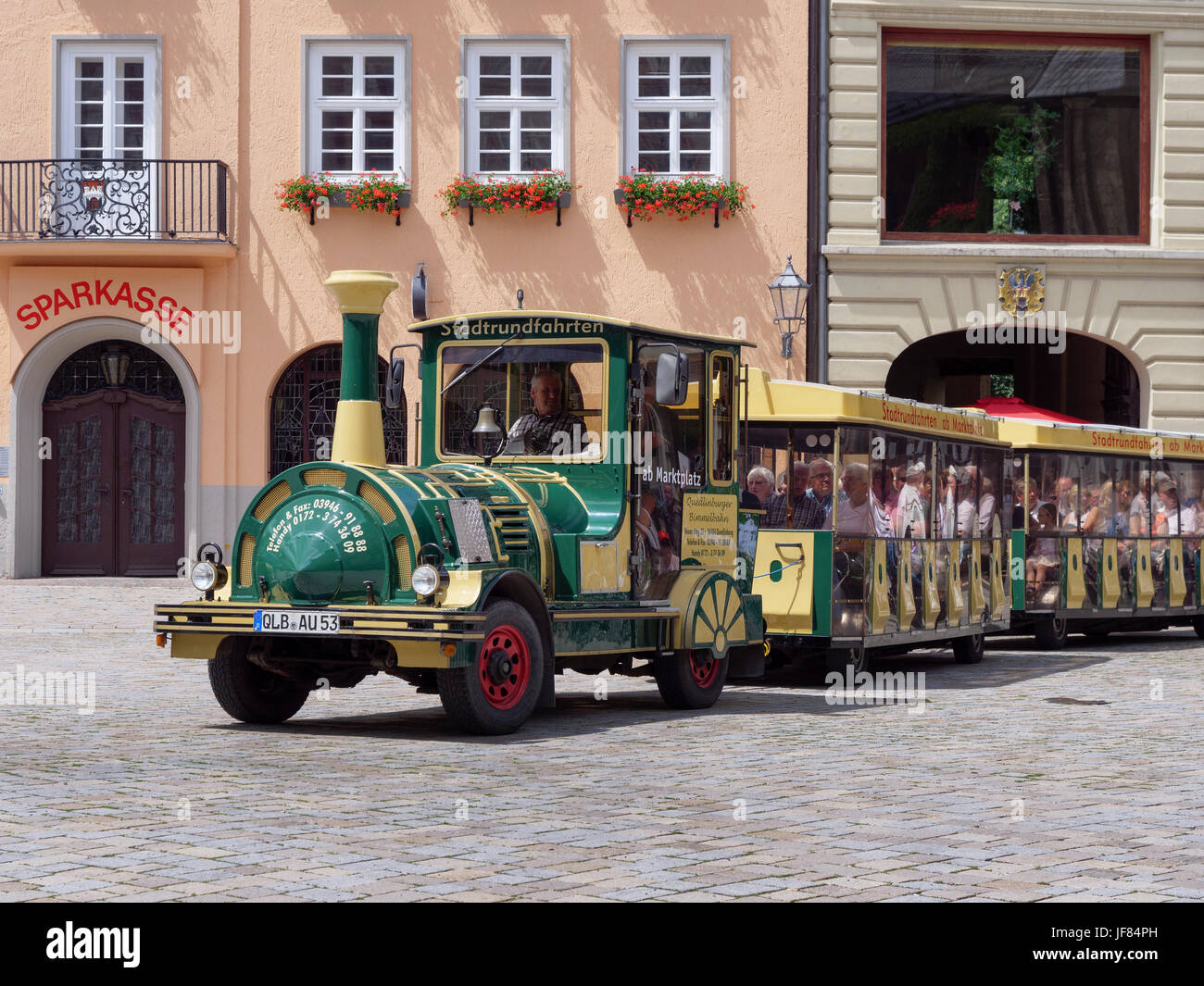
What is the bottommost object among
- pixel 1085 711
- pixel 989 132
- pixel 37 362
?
pixel 1085 711

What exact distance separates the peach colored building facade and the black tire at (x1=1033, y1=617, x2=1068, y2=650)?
21.0ft

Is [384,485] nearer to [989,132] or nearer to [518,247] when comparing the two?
[518,247]

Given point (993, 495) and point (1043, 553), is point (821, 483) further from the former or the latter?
point (1043, 553)

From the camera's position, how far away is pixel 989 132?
88.0ft

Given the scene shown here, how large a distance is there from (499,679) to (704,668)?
7.92 ft

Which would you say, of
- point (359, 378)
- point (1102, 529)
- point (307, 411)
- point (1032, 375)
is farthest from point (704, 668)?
point (1032, 375)

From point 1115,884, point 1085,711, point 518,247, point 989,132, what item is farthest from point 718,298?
point 1115,884

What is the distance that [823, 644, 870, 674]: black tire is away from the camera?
15.2 metres

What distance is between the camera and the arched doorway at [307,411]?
84.9ft

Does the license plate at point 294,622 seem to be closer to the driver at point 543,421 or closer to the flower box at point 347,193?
the driver at point 543,421

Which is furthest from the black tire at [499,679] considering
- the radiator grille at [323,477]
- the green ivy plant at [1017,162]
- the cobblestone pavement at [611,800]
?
the green ivy plant at [1017,162]

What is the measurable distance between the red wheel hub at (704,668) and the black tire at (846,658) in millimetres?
2361

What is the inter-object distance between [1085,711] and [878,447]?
3.34m
